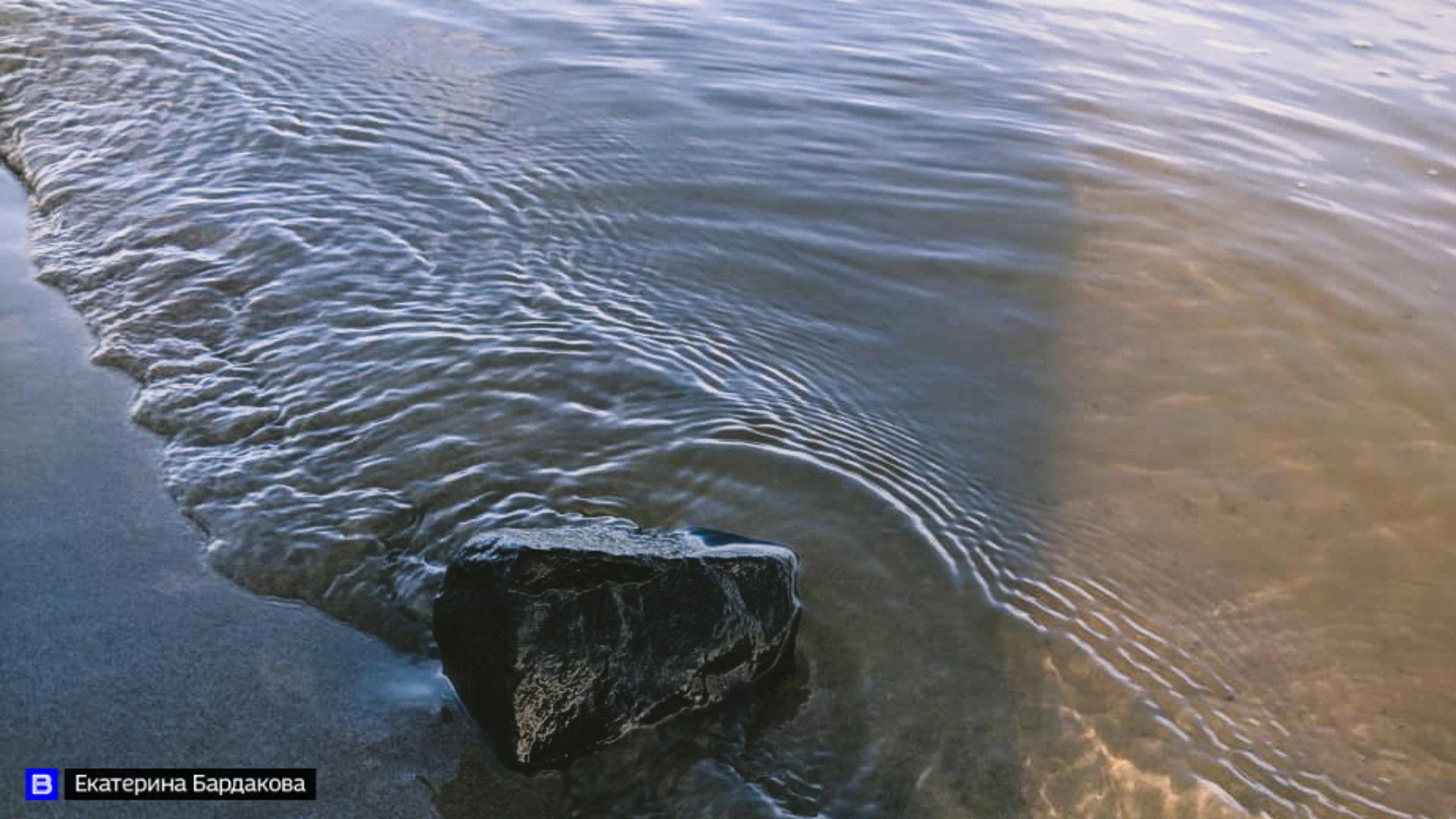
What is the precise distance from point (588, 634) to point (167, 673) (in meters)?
1.10

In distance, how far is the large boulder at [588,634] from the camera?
2.87m

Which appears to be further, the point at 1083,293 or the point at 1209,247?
the point at 1209,247

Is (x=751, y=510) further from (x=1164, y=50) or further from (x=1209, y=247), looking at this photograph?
(x=1164, y=50)

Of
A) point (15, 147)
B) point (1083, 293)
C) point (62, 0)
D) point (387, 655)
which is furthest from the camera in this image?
point (62, 0)

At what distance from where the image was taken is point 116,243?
542cm

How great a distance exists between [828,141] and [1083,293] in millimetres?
1992

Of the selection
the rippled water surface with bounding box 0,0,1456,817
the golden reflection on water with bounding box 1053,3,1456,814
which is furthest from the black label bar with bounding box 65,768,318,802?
the golden reflection on water with bounding box 1053,3,1456,814

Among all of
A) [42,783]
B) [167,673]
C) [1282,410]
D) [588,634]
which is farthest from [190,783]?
[1282,410]

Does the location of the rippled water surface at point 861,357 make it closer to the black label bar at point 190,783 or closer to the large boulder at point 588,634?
the large boulder at point 588,634

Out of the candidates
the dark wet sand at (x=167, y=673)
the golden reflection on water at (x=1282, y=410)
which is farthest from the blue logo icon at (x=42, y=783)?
the golden reflection on water at (x=1282, y=410)

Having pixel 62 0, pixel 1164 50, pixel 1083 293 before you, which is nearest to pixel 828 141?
pixel 1083 293

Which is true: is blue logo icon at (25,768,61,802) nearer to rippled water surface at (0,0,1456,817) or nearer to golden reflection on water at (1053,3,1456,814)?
rippled water surface at (0,0,1456,817)

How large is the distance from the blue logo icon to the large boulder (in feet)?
2.90

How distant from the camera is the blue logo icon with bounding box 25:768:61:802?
2.67 metres
